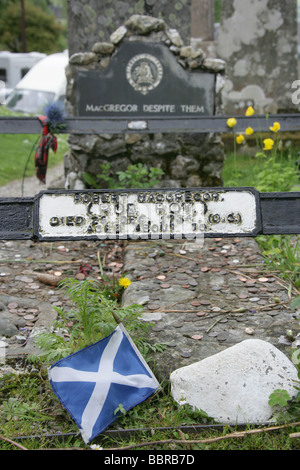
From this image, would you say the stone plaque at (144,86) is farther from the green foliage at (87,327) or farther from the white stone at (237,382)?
the white stone at (237,382)

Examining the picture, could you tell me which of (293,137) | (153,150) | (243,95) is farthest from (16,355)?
(243,95)

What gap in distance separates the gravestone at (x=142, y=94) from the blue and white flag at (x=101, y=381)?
3462 mm

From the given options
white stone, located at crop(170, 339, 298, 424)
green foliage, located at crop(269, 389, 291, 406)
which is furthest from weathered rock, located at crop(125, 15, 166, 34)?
green foliage, located at crop(269, 389, 291, 406)

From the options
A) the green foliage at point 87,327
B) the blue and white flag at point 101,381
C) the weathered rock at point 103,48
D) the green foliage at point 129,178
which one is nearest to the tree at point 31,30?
the weathered rock at point 103,48

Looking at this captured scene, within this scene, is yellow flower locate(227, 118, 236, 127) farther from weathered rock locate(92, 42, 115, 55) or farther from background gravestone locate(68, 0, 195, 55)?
background gravestone locate(68, 0, 195, 55)

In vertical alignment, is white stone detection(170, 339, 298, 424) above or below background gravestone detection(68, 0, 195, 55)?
below

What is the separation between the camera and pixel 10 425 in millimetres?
2305

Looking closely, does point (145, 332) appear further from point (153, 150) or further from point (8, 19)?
point (8, 19)

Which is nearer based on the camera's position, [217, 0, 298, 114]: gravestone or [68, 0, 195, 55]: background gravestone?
[68, 0, 195, 55]: background gravestone

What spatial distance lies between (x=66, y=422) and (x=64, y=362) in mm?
257

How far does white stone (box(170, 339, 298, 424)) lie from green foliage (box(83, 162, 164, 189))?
112 inches

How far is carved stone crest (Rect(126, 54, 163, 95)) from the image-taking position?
5679 mm

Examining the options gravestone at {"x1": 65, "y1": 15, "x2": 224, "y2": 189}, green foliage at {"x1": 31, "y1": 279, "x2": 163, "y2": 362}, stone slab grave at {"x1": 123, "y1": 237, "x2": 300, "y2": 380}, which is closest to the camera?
green foliage at {"x1": 31, "y1": 279, "x2": 163, "y2": 362}

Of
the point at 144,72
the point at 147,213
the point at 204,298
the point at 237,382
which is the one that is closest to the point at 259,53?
the point at 144,72
